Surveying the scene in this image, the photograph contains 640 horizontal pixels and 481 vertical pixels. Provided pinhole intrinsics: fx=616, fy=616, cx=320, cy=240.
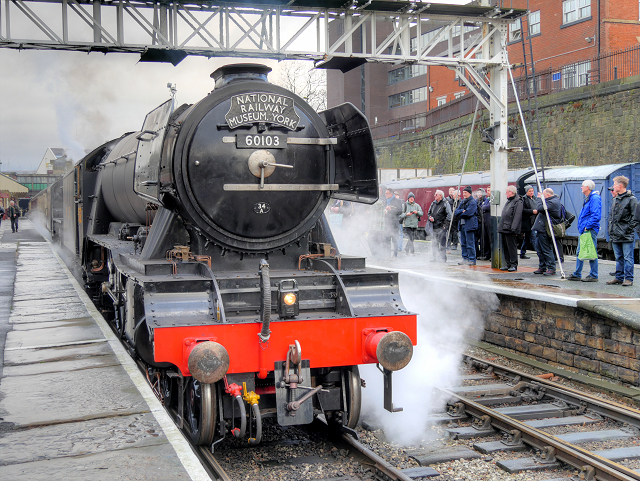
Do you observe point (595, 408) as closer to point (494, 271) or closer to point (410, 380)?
point (410, 380)

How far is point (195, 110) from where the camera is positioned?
454 centimetres

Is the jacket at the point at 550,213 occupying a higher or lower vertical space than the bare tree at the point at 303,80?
lower

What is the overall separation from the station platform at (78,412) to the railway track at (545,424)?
→ 2.35 meters

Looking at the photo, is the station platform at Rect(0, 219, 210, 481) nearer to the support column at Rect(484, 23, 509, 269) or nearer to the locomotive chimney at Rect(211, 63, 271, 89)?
the locomotive chimney at Rect(211, 63, 271, 89)

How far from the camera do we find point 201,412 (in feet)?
13.4

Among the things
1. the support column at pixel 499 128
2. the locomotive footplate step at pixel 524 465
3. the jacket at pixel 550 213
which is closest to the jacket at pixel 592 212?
the jacket at pixel 550 213

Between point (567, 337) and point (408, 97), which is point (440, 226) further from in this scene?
point (408, 97)

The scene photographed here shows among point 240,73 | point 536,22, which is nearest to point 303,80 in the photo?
point 536,22

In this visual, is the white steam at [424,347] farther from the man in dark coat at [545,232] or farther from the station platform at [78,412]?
the station platform at [78,412]

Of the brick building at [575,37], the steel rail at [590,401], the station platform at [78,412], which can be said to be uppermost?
the brick building at [575,37]

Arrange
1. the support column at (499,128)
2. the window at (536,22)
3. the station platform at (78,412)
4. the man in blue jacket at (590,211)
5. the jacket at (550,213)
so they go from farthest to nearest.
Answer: the window at (536,22) → the support column at (499,128) → the jacket at (550,213) → the man in blue jacket at (590,211) → the station platform at (78,412)

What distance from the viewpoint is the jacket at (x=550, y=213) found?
923 centimetres

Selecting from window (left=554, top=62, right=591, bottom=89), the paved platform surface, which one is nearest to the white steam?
the paved platform surface

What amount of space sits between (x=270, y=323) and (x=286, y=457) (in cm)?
101
